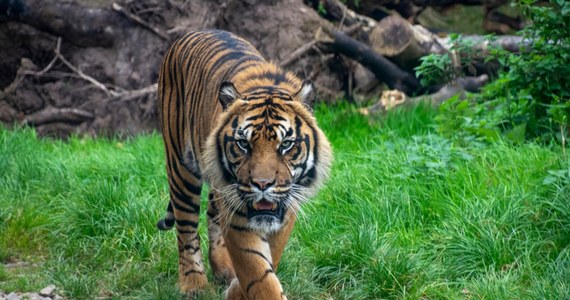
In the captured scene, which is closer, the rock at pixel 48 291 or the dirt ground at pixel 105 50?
the rock at pixel 48 291

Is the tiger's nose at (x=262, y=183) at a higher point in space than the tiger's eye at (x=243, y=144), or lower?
lower

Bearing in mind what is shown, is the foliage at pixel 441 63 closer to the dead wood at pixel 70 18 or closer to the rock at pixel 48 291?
the rock at pixel 48 291

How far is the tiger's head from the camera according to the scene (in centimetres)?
434

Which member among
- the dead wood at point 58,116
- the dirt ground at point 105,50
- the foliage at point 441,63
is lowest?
the dead wood at point 58,116

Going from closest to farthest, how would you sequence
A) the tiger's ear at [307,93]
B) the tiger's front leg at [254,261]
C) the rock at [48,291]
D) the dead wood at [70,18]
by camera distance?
the tiger's front leg at [254,261] < the tiger's ear at [307,93] < the rock at [48,291] < the dead wood at [70,18]

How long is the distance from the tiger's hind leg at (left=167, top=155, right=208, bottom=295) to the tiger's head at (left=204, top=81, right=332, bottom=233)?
78 cm

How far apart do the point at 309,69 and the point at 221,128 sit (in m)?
5.14

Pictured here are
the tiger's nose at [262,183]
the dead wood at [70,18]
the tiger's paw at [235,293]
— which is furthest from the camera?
the dead wood at [70,18]

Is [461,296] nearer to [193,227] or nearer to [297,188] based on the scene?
[297,188]

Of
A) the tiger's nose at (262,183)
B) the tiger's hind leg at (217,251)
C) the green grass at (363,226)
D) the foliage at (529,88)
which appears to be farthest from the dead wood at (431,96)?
the tiger's nose at (262,183)

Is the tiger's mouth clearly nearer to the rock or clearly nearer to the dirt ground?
the rock

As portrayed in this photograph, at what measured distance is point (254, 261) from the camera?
4543mm

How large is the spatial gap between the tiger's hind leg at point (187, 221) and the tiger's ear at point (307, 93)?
3.82 feet

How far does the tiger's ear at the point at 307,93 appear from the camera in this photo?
4.66 m
